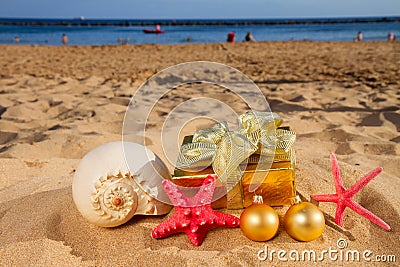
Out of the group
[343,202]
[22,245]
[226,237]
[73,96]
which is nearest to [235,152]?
[226,237]

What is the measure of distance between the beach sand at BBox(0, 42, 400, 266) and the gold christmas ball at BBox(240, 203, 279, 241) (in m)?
0.08

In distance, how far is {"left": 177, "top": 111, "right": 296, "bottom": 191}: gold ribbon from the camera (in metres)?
1.93

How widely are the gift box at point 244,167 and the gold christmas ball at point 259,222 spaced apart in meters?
0.18

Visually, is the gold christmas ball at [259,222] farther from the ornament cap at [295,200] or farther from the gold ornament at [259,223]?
the ornament cap at [295,200]

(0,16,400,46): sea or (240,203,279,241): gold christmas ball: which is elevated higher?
(240,203,279,241): gold christmas ball

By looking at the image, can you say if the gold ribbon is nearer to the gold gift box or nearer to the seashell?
the gold gift box

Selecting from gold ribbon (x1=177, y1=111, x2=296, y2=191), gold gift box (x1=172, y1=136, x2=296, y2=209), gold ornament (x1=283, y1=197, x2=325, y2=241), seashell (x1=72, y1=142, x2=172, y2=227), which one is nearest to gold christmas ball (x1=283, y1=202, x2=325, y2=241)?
gold ornament (x1=283, y1=197, x2=325, y2=241)

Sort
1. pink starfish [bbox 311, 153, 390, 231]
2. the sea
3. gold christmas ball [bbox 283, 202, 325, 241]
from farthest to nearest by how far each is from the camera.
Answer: the sea → pink starfish [bbox 311, 153, 390, 231] → gold christmas ball [bbox 283, 202, 325, 241]

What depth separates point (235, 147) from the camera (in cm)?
199

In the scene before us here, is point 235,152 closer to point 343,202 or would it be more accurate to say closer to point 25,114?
point 343,202

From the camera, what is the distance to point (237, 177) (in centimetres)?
192

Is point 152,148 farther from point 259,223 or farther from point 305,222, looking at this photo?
point 305,222

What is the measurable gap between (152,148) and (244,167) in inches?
60.7

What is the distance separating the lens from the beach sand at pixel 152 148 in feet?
6.04
